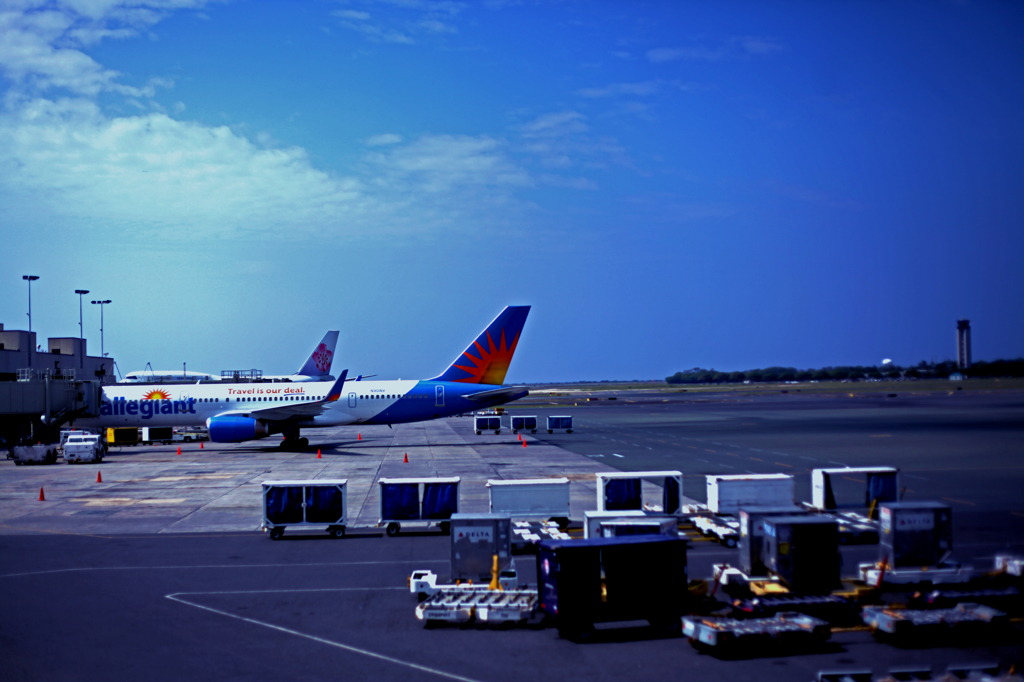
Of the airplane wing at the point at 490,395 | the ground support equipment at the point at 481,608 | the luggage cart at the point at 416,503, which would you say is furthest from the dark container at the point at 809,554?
the airplane wing at the point at 490,395

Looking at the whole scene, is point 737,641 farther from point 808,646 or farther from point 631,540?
point 631,540

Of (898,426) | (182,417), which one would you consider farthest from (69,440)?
(898,426)

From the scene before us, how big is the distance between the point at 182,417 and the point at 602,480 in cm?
3634

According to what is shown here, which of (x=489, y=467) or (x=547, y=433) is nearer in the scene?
(x=489, y=467)

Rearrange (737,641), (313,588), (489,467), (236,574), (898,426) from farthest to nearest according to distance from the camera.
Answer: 1. (898,426)
2. (489,467)
3. (236,574)
4. (313,588)
5. (737,641)

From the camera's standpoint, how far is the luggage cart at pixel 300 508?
22062mm

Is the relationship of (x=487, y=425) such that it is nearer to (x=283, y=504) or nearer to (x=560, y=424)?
(x=560, y=424)

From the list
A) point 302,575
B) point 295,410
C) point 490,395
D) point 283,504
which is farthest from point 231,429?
point 302,575

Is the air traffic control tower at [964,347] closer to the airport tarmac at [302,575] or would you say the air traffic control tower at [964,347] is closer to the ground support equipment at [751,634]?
the airport tarmac at [302,575]

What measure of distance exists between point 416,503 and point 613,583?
33.0 feet

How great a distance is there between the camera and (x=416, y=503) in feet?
73.2

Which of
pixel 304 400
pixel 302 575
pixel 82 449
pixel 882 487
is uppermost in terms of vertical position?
pixel 304 400

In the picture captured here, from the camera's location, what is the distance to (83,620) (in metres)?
14.3

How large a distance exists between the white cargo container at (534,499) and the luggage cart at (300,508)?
4.67 meters
